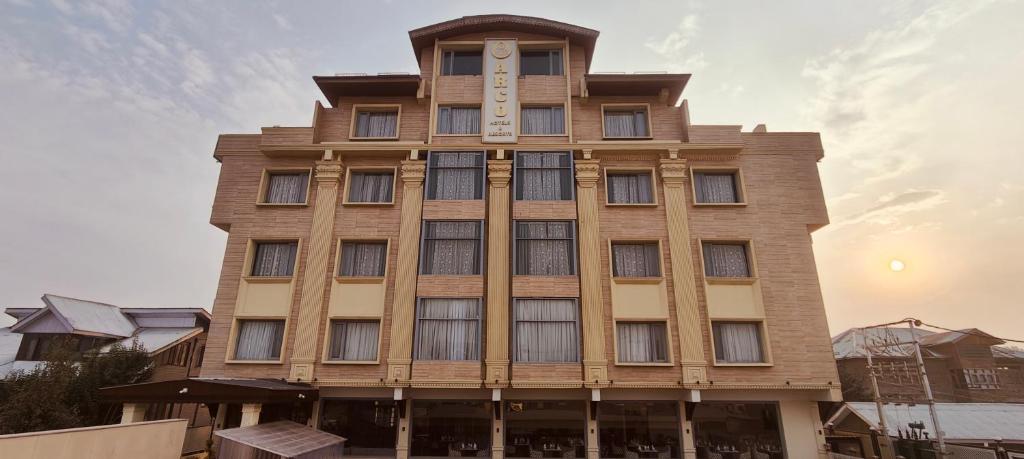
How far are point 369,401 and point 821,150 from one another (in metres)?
23.5

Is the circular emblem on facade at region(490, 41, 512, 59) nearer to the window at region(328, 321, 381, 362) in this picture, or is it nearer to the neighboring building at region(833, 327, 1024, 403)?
the window at region(328, 321, 381, 362)

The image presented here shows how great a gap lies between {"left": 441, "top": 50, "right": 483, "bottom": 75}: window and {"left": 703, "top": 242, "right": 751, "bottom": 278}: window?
577 inches

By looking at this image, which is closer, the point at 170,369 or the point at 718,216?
the point at 718,216

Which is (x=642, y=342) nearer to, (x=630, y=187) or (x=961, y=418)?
(x=630, y=187)

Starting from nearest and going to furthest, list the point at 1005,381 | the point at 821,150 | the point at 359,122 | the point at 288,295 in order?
the point at 288,295, the point at 821,150, the point at 359,122, the point at 1005,381

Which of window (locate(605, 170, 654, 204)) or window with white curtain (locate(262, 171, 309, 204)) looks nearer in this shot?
window (locate(605, 170, 654, 204))

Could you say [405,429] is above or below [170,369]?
below

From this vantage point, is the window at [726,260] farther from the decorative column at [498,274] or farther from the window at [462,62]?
the window at [462,62]

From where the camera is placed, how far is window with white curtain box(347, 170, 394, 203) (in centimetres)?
2195

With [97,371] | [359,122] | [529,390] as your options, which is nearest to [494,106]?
[359,122]

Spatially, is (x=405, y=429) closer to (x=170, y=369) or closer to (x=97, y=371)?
(x=97, y=371)

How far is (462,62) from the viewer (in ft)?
81.6

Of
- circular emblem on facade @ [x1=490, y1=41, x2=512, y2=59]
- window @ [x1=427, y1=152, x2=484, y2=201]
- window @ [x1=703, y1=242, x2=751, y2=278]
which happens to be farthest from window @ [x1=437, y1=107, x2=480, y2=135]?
window @ [x1=703, y1=242, x2=751, y2=278]

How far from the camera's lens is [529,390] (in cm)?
1855
